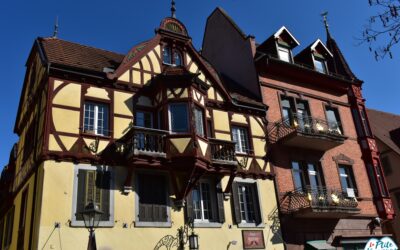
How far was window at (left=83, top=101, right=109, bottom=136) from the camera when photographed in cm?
1512

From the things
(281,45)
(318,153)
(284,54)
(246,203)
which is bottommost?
(246,203)

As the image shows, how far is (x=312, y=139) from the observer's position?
19.5 meters

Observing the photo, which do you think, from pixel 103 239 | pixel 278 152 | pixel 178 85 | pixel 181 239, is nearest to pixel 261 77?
pixel 278 152

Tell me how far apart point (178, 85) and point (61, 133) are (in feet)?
16.1

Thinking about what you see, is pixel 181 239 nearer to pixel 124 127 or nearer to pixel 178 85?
pixel 124 127

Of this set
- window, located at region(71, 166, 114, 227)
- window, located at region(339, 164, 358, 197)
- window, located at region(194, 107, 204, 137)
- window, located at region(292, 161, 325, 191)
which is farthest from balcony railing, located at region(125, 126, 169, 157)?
window, located at region(339, 164, 358, 197)

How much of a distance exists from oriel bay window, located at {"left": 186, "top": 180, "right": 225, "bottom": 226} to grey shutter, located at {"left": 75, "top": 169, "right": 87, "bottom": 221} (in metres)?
3.93

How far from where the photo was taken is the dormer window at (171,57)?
18.5 meters

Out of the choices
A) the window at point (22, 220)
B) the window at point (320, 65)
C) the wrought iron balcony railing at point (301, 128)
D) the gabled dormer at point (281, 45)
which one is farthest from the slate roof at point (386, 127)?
the window at point (22, 220)

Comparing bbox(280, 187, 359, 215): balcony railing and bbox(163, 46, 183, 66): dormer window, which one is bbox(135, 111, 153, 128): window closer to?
bbox(163, 46, 183, 66): dormer window

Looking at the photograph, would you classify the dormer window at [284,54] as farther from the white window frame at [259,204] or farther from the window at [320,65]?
the white window frame at [259,204]

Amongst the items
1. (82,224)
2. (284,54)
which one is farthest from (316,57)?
(82,224)

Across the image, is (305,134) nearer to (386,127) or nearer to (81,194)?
(81,194)

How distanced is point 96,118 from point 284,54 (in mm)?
12155
